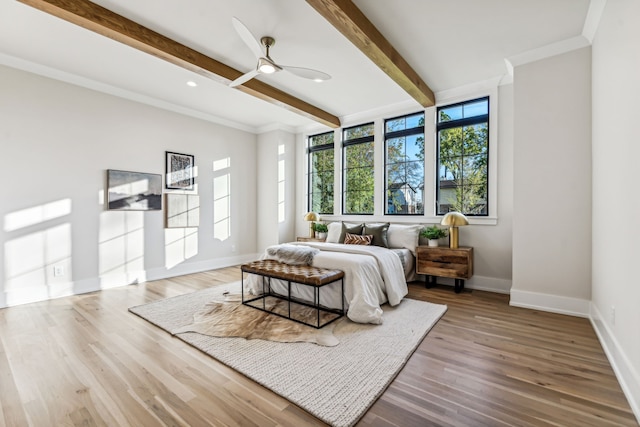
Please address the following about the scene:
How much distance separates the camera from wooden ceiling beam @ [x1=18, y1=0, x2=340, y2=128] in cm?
A: 246

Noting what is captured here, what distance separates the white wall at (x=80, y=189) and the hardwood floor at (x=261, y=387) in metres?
1.08

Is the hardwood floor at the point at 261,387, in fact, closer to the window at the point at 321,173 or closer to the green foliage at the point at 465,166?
the green foliage at the point at 465,166

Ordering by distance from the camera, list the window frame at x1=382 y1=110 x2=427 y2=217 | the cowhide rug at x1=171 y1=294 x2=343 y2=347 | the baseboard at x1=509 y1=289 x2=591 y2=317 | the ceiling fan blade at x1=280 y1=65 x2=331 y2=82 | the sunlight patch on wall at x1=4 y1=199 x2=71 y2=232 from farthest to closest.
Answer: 1. the window frame at x1=382 y1=110 x2=427 y2=217
2. the sunlight patch on wall at x1=4 y1=199 x2=71 y2=232
3. the baseboard at x1=509 y1=289 x2=591 y2=317
4. the ceiling fan blade at x1=280 y1=65 x2=331 y2=82
5. the cowhide rug at x1=171 y1=294 x2=343 y2=347

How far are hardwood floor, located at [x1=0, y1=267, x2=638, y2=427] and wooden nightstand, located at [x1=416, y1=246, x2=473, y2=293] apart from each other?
3.08ft

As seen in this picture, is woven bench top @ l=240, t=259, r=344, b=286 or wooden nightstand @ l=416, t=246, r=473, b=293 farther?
wooden nightstand @ l=416, t=246, r=473, b=293

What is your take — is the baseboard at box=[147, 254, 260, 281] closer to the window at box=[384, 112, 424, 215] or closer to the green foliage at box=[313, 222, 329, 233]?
the green foliage at box=[313, 222, 329, 233]

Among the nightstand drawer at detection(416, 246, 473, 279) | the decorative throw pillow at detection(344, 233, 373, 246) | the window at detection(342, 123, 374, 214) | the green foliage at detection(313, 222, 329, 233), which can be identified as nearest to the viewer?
the nightstand drawer at detection(416, 246, 473, 279)

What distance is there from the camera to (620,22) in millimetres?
2156

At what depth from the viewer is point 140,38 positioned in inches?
113

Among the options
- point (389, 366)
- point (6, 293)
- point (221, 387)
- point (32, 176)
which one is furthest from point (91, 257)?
point (389, 366)

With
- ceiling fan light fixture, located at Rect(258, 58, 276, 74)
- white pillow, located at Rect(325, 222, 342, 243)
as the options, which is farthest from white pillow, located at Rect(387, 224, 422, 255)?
ceiling fan light fixture, located at Rect(258, 58, 276, 74)

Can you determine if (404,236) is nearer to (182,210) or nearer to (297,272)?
(297,272)

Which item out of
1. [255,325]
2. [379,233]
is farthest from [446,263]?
[255,325]

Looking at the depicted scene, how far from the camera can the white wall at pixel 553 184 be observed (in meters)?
3.11
